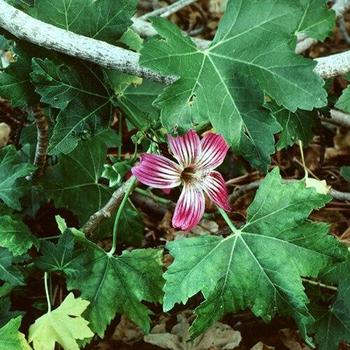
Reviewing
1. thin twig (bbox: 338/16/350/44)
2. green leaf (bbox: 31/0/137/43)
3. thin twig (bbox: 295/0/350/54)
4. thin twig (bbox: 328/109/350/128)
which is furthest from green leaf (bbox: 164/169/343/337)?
thin twig (bbox: 338/16/350/44)

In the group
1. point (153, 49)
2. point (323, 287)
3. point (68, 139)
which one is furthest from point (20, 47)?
point (323, 287)

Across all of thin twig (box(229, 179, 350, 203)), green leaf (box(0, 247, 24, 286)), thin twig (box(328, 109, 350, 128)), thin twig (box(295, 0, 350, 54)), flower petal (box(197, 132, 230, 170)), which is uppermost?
thin twig (box(295, 0, 350, 54))

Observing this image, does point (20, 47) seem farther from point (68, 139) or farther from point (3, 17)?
point (68, 139)

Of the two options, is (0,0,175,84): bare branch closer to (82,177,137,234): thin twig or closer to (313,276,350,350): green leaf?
(82,177,137,234): thin twig

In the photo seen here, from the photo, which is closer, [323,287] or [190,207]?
[190,207]

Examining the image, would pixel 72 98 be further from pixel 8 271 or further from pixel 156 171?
pixel 8 271

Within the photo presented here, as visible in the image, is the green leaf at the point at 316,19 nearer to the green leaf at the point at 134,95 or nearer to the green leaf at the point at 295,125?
the green leaf at the point at 295,125
